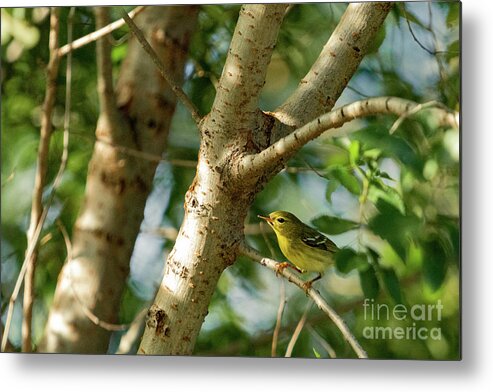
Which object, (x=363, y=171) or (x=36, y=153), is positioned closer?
(x=363, y=171)

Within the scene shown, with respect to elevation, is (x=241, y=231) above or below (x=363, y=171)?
below

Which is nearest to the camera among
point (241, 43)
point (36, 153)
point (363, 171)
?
point (241, 43)

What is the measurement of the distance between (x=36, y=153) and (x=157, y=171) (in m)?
0.30

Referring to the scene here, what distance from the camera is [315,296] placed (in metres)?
2.05

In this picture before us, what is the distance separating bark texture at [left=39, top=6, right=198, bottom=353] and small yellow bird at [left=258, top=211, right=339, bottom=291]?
39 cm

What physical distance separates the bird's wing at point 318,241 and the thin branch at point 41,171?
69 centimetres

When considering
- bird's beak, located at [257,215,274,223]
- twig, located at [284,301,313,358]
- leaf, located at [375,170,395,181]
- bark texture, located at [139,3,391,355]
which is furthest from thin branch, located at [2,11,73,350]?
leaf, located at [375,170,395,181]

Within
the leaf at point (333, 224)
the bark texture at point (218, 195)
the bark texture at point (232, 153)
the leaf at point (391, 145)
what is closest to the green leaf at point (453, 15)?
the bark texture at point (232, 153)

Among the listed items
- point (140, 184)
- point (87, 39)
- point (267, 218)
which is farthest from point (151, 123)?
point (267, 218)

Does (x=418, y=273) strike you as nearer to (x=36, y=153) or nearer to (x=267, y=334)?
(x=267, y=334)

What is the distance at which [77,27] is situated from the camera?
7.49ft

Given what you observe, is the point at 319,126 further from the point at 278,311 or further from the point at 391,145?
the point at 278,311

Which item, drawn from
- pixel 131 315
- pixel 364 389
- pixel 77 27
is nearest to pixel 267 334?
pixel 364 389

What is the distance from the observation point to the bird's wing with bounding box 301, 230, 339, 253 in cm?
206
